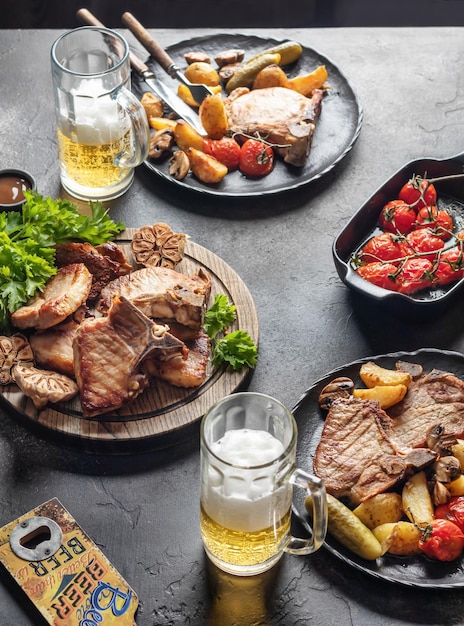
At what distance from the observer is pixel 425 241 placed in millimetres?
3029

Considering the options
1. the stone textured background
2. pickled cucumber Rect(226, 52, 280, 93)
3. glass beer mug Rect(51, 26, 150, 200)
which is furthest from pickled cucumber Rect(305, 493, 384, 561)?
the stone textured background

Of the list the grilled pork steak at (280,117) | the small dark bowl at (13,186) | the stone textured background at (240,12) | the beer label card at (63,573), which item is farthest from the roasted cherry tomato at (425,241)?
the stone textured background at (240,12)

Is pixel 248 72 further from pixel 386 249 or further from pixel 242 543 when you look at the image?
Answer: pixel 242 543

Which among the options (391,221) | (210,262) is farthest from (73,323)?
(391,221)

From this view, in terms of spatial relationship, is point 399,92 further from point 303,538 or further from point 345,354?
point 303,538

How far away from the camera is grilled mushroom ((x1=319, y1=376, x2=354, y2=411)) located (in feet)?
8.45

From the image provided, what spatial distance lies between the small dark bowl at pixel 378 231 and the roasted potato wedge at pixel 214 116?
0.65m

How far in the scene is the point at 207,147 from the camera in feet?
11.0

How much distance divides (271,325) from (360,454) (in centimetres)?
63

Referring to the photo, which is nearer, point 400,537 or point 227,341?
point 400,537

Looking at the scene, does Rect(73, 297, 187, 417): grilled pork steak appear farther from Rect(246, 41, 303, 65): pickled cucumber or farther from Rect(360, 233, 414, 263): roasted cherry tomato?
Rect(246, 41, 303, 65): pickled cucumber

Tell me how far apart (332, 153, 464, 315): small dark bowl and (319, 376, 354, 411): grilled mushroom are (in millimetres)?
308

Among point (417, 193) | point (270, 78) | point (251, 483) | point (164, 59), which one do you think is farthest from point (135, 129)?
point (251, 483)

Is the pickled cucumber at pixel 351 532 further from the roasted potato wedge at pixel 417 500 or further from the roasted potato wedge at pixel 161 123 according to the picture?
the roasted potato wedge at pixel 161 123
